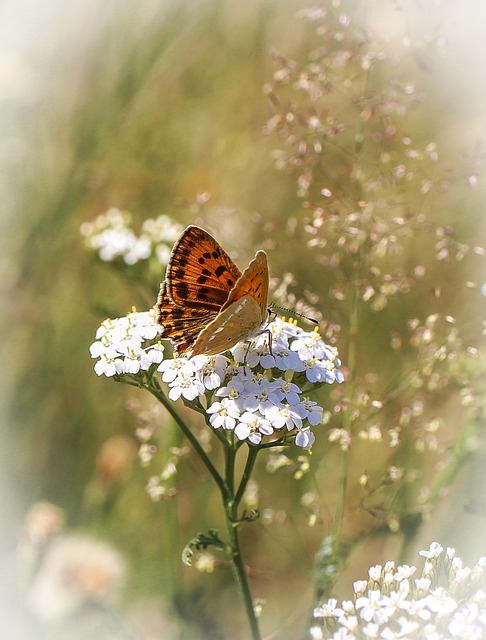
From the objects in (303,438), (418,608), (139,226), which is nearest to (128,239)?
(139,226)

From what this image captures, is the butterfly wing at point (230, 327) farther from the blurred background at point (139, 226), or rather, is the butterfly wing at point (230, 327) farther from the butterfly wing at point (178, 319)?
the blurred background at point (139, 226)

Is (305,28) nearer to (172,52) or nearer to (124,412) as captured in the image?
(172,52)

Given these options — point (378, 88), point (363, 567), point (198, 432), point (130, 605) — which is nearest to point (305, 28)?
point (378, 88)

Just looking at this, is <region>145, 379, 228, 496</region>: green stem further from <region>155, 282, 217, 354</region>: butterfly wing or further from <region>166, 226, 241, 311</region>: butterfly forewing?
<region>166, 226, 241, 311</region>: butterfly forewing

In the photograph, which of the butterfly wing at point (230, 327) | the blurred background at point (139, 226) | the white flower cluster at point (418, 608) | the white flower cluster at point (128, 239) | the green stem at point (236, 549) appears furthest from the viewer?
the white flower cluster at point (128, 239)

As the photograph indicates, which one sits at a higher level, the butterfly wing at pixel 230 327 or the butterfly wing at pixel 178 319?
the butterfly wing at pixel 178 319

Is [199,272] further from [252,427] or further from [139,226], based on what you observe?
[139,226]

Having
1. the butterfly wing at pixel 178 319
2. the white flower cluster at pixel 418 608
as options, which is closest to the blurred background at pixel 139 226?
the white flower cluster at pixel 418 608

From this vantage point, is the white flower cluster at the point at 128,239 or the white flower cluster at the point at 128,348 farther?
the white flower cluster at the point at 128,239
